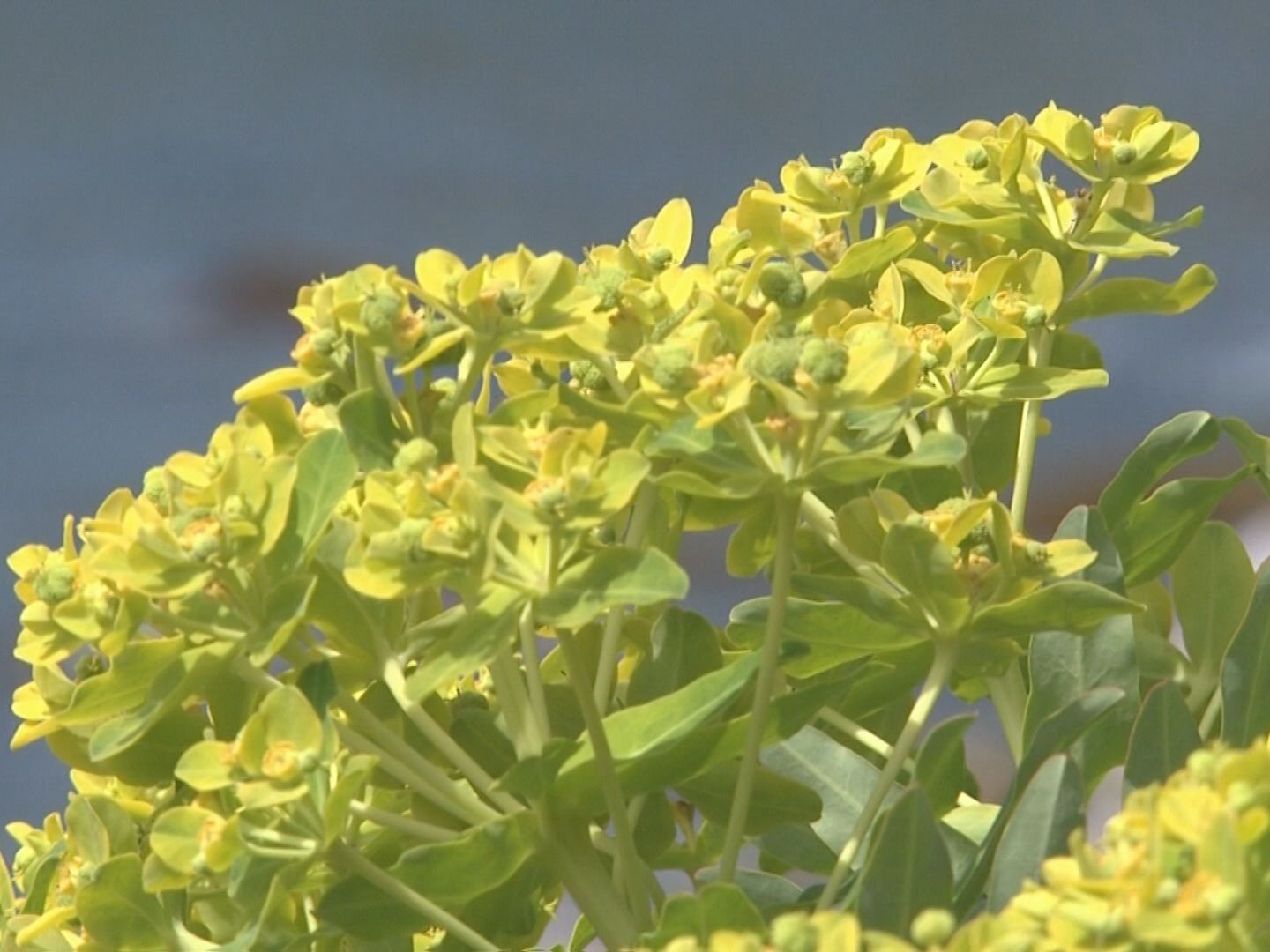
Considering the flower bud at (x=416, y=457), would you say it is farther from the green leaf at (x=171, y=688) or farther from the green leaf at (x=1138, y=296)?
the green leaf at (x=1138, y=296)

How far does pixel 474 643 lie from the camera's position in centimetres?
59

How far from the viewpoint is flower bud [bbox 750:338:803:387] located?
0.60 meters

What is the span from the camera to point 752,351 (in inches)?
24.0

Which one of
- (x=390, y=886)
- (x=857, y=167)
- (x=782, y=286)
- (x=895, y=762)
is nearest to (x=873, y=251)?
(x=857, y=167)

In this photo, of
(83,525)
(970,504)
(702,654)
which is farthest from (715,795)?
(83,525)

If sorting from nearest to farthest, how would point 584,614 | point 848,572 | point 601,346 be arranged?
point 584,614
point 601,346
point 848,572

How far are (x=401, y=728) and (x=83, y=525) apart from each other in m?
0.16

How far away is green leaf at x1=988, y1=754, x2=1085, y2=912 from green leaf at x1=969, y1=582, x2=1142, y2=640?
0.26 ft

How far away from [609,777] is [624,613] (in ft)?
0.37

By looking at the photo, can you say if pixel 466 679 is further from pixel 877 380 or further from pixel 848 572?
pixel 877 380

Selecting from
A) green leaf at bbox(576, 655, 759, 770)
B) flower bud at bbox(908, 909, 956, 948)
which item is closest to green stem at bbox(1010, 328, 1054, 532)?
green leaf at bbox(576, 655, 759, 770)

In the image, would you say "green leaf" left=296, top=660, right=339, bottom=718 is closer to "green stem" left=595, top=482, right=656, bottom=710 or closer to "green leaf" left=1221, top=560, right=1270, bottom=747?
"green stem" left=595, top=482, right=656, bottom=710

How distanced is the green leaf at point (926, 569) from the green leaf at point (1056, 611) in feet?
0.04

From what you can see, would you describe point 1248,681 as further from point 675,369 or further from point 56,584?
point 56,584
